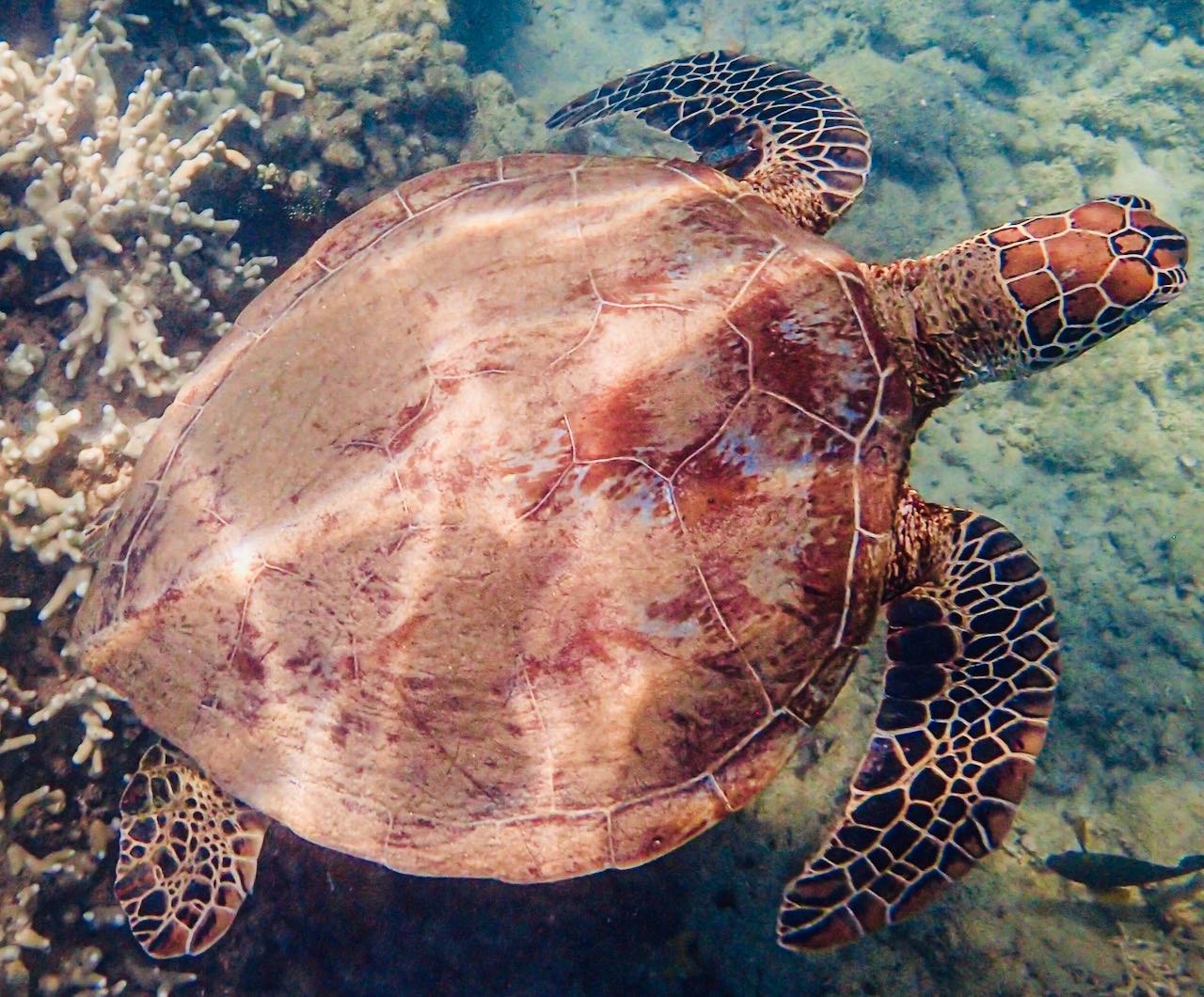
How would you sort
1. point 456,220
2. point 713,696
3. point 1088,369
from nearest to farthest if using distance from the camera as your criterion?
point 713,696 < point 456,220 < point 1088,369

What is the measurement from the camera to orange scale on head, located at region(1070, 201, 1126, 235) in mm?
2986

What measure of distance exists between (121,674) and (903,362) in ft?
11.5

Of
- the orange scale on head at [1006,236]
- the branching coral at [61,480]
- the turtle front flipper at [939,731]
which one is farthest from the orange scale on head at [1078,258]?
the branching coral at [61,480]

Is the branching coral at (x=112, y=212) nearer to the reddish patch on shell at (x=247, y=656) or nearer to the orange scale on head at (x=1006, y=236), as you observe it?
the reddish patch on shell at (x=247, y=656)

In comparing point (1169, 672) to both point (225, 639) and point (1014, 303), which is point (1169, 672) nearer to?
point (1014, 303)

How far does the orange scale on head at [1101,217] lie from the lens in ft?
9.80

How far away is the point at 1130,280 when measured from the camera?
114 inches

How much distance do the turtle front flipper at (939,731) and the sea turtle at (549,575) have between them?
0.01 m

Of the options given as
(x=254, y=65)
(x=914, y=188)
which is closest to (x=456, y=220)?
(x=254, y=65)

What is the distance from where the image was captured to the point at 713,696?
2377mm

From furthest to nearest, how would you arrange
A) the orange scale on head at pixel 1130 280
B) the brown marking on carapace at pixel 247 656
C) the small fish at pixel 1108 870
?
the small fish at pixel 1108 870
the orange scale on head at pixel 1130 280
the brown marking on carapace at pixel 247 656

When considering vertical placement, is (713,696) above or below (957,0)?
above

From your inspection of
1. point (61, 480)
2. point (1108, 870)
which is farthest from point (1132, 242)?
point (61, 480)

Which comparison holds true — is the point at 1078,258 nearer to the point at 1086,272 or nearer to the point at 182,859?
the point at 1086,272
